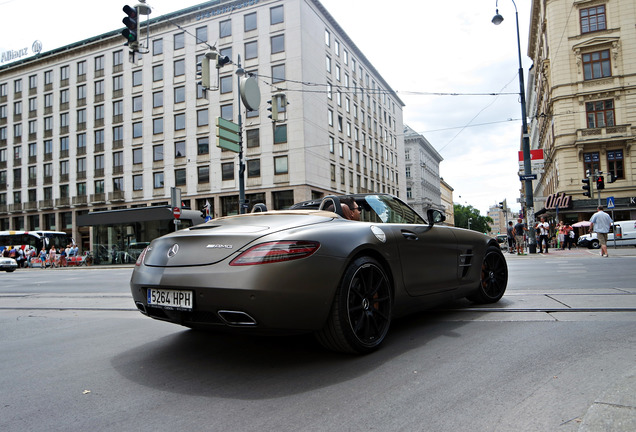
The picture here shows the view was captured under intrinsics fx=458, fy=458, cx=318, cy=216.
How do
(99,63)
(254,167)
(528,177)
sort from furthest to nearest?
(99,63) → (254,167) → (528,177)

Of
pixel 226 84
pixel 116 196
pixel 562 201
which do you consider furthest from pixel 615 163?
pixel 116 196

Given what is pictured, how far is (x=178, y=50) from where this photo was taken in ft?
139

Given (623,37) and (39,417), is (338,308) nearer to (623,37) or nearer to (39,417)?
(39,417)

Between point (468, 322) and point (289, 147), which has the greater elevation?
point (289, 147)

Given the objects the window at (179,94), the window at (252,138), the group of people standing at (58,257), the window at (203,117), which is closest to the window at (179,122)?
the window at (179,94)

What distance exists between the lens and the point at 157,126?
43.6 meters

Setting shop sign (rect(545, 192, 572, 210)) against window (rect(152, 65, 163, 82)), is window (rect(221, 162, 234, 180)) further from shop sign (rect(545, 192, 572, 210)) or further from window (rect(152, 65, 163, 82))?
shop sign (rect(545, 192, 572, 210))

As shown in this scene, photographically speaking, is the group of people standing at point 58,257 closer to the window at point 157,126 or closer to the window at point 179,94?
the window at point 157,126

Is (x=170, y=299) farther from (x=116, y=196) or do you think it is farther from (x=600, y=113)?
(x=116, y=196)

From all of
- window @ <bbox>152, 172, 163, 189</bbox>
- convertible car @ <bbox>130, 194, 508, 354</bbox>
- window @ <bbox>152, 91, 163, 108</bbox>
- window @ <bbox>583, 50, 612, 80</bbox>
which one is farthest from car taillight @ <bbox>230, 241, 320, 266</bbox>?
window @ <bbox>152, 91, 163, 108</bbox>

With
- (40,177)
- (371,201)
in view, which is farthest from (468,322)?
(40,177)

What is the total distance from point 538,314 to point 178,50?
43.6 m

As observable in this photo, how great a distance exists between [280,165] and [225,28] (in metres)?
13.5

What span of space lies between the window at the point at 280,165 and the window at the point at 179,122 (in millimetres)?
10203
